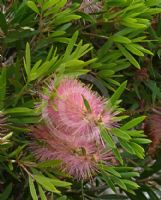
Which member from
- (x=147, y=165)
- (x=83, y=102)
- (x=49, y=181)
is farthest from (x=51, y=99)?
(x=147, y=165)

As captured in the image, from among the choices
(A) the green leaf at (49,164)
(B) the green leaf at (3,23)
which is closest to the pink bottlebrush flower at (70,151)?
(A) the green leaf at (49,164)

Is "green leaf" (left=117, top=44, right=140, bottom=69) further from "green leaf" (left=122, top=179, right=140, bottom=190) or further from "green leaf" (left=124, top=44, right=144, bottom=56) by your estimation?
"green leaf" (left=122, top=179, right=140, bottom=190)

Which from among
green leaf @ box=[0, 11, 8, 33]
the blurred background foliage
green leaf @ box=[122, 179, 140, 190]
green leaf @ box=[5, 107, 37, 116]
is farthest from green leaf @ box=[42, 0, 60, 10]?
green leaf @ box=[122, 179, 140, 190]

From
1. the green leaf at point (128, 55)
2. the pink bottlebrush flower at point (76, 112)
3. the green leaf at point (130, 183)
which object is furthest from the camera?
the green leaf at point (128, 55)

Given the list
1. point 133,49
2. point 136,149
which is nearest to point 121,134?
point 136,149

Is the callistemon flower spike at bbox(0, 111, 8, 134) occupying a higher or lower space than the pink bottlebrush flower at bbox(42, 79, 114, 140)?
lower

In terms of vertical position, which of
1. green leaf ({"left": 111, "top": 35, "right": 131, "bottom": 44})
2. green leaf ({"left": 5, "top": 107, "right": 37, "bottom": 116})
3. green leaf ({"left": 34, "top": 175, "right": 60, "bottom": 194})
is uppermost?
green leaf ({"left": 111, "top": 35, "right": 131, "bottom": 44})

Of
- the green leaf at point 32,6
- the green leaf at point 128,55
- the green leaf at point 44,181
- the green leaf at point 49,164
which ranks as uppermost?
the green leaf at point 32,6

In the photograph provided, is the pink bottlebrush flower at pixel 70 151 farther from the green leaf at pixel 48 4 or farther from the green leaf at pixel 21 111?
the green leaf at pixel 48 4
